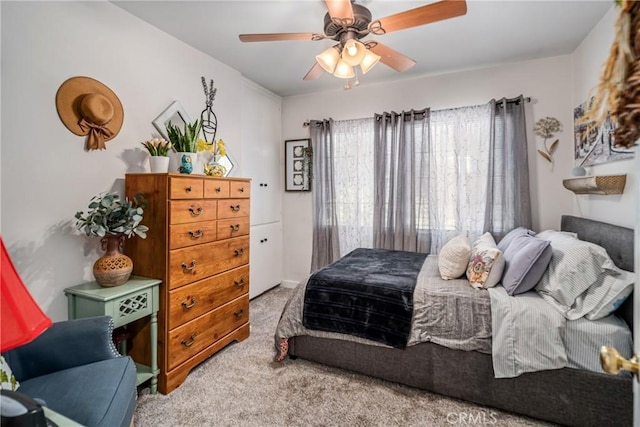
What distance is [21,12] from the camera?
5.56ft

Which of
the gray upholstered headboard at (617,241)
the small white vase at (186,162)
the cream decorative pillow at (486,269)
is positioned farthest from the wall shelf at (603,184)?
the small white vase at (186,162)

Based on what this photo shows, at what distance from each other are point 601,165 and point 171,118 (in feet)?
11.4

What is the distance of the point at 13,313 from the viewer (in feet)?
2.50

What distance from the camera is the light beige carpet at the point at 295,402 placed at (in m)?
1.76

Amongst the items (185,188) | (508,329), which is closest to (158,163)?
(185,188)

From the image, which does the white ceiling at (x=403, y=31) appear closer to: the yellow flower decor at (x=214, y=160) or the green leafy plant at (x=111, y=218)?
the yellow flower decor at (x=214, y=160)

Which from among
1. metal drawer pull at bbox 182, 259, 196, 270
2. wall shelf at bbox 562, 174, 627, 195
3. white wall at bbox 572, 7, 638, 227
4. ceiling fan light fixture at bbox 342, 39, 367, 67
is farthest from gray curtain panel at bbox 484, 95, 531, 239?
metal drawer pull at bbox 182, 259, 196, 270

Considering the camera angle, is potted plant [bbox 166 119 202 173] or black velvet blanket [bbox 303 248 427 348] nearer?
black velvet blanket [bbox 303 248 427 348]

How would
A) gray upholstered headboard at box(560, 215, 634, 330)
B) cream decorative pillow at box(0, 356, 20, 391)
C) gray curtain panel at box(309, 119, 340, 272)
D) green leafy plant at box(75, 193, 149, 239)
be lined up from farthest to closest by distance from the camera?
gray curtain panel at box(309, 119, 340, 272)
green leafy plant at box(75, 193, 149, 239)
gray upholstered headboard at box(560, 215, 634, 330)
cream decorative pillow at box(0, 356, 20, 391)

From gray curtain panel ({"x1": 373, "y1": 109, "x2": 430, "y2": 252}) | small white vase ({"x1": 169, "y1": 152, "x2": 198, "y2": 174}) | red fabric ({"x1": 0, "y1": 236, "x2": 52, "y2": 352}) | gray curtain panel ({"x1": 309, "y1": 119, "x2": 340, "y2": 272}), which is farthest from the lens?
gray curtain panel ({"x1": 309, "y1": 119, "x2": 340, "y2": 272})

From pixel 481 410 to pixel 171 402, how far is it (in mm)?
1905

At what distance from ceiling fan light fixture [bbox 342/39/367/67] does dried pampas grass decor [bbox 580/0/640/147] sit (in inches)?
57.4

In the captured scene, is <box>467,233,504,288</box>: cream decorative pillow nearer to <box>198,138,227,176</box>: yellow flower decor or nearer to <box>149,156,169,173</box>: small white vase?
<box>198,138,227,176</box>: yellow flower decor

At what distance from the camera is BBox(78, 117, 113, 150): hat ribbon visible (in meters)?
1.97
